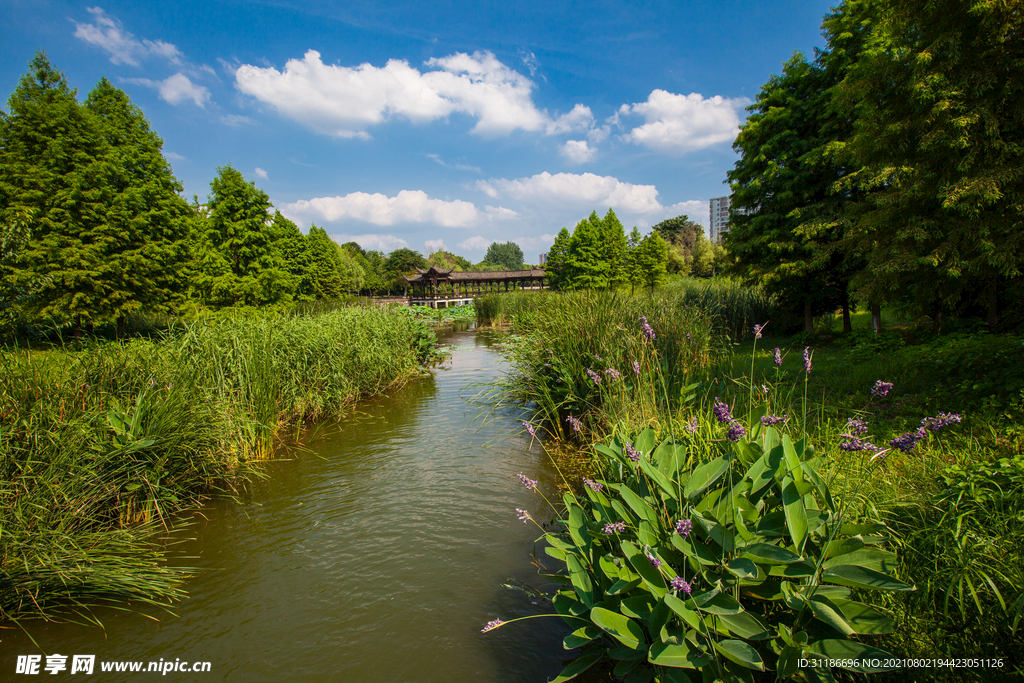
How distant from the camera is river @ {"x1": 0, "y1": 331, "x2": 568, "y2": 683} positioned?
2.98 meters

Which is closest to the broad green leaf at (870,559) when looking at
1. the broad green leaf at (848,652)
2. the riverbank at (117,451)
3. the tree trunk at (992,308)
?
the broad green leaf at (848,652)

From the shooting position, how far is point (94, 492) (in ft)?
12.3

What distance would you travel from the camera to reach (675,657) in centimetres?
173

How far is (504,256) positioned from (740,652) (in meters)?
138

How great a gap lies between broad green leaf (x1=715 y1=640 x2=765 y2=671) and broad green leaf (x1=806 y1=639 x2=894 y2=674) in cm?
24

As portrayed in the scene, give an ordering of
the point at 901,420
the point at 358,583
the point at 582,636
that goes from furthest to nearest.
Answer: the point at 901,420 < the point at 358,583 < the point at 582,636

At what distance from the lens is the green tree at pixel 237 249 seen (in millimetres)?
15267

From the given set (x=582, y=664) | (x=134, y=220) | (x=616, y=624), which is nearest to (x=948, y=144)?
(x=616, y=624)

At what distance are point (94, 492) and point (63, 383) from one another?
125 cm

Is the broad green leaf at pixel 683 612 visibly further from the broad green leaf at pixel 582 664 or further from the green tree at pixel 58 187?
the green tree at pixel 58 187

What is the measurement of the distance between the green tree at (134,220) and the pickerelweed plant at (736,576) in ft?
49.3

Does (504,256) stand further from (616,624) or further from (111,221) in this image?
(616,624)

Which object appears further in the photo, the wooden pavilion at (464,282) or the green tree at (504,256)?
the green tree at (504,256)

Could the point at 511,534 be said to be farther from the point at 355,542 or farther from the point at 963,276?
the point at 963,276
